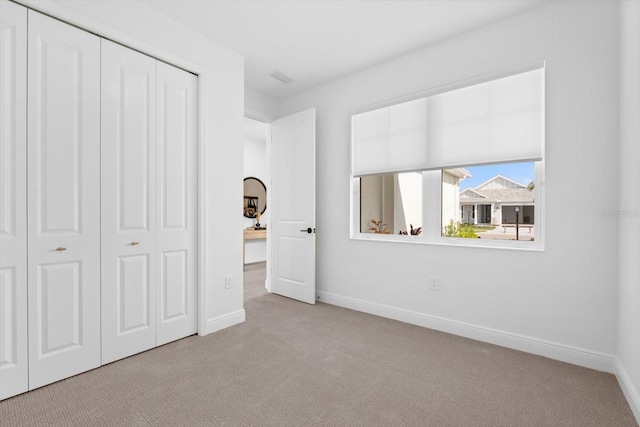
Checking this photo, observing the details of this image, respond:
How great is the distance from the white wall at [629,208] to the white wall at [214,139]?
292 cm

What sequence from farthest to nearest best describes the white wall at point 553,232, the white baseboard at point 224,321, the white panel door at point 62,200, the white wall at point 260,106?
1. the white wall at point 260,106
2. the white baseboard at point 224,321
3. the white wall at point 553,232
4. the white panel door at point 62,200

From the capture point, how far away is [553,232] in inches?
89.7

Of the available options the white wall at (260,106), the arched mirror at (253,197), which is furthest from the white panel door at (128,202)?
the arched mirror at (253,197)

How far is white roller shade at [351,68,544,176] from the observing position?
94.5 inches

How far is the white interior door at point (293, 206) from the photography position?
3.64 meters

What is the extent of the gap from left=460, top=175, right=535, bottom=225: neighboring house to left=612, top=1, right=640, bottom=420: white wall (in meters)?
0.56

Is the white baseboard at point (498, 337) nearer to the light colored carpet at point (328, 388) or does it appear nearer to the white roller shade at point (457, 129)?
the light colored carpet at point (328, 388)

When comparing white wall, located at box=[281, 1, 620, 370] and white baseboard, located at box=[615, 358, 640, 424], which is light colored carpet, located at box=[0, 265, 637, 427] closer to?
white baseboard, located at box=[615, 358, 640, 424]

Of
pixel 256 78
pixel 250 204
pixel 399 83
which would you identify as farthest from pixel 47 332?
pixel 250 204

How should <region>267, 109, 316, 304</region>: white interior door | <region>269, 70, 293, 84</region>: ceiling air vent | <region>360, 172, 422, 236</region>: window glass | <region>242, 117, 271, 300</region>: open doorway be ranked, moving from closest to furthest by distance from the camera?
<region>360, 172, 422, 236</region>: window glass → <region>269, 70, 293, 84</region>: ceiling air vent → <region>267, 109, 316, 304</region>: white interior door → <region>242, 117, 271, 300</region>: open doorway

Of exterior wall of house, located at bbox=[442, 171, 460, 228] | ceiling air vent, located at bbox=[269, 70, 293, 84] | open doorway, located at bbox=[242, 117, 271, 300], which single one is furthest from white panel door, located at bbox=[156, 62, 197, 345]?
open doorway, located at bbox=[242, 117, 271, 300]

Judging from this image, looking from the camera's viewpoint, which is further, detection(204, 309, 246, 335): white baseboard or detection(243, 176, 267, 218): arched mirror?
detection(243, 176, 267, 218): arched mirror

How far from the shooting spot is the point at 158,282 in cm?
246

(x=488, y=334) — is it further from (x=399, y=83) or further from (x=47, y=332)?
(x=47, y=332)
